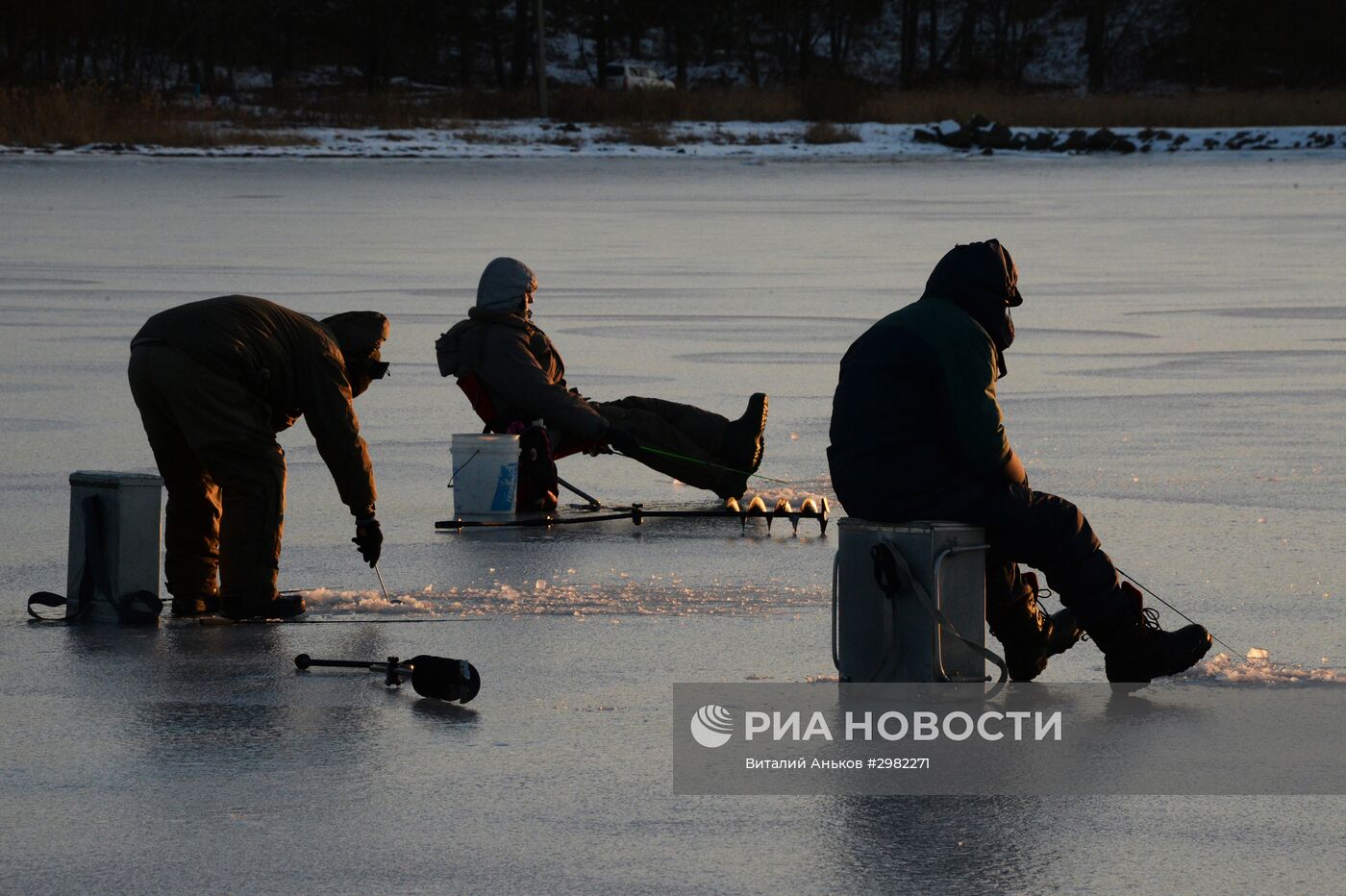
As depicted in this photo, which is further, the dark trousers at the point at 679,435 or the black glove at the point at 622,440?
the dark trousers at the point at 679,435

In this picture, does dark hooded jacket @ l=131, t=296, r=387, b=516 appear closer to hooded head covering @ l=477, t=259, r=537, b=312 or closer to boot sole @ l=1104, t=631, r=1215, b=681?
hooded head covering @ l=477, t=259, r=537, b=312

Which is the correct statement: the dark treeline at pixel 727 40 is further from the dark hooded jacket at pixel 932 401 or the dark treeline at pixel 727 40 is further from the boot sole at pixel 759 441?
the dark hooded jacket at pixel 932 401

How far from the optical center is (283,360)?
7082mm

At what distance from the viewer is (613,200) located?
32.0 m

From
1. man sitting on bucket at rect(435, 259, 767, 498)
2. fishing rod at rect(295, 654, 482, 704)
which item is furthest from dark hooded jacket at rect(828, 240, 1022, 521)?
man sitting on bucket at rect(435, 259, 767, 498)

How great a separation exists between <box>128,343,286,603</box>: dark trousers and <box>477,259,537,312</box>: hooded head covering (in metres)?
2.21

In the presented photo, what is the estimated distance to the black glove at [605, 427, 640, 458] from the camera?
30.6 feet

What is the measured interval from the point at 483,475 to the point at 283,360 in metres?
2.13

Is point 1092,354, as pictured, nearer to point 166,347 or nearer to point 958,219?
point 166,347

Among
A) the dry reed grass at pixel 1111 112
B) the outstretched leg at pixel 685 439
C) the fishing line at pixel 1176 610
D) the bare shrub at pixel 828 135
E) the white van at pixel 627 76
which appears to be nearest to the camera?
the fishing line at pixel 1176 610

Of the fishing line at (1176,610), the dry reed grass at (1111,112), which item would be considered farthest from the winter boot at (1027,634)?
the dry reed grass at (1111,112)

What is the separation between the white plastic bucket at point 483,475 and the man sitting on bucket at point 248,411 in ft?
6.03

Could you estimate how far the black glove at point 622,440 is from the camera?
931cm

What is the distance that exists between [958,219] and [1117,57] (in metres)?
74.2
